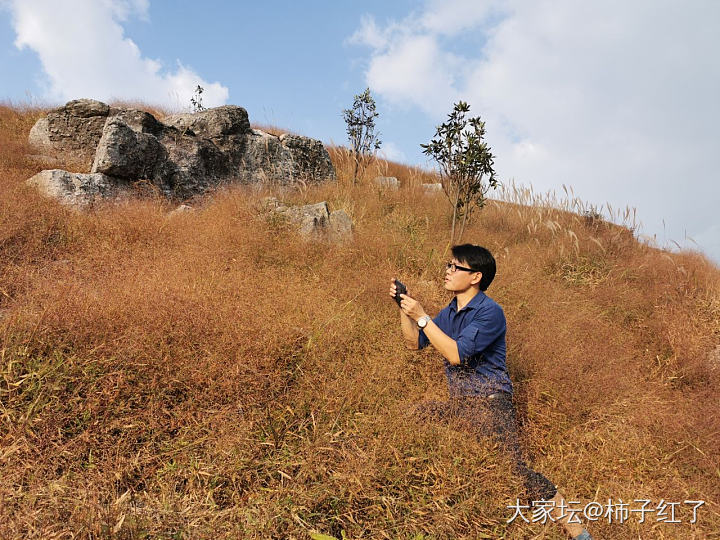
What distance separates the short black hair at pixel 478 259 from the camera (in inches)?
122

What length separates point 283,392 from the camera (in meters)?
3.14

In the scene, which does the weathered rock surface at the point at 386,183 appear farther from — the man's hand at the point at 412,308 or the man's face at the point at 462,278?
the man's hand at the point at 412,308

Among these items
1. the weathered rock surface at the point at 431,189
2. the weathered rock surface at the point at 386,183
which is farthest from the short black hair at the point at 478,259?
the weathered rock surface at the point at 431,189

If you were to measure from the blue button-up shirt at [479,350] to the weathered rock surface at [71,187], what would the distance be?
5922 mm

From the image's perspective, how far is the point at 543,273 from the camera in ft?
22.6

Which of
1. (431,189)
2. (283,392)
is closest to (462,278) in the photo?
(283,392)

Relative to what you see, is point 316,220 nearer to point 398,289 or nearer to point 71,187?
point 398,289

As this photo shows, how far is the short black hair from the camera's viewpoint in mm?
3090

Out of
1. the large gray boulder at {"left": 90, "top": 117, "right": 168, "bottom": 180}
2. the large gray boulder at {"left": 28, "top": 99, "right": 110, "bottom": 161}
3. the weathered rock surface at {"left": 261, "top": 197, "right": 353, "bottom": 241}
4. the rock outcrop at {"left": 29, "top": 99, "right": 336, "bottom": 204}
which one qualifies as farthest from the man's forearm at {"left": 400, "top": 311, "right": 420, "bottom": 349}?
the large gray boulder at {"left": 28, "top": 99, "right": 110, "bottom": 161}

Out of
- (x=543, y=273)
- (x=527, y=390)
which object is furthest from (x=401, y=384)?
(x=543, y=273)

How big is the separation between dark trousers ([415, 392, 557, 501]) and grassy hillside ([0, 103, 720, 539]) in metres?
0.15

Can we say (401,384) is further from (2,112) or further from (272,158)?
(2,112)

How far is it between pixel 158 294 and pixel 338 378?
175 centimetres

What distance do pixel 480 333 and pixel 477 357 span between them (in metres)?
0.28
